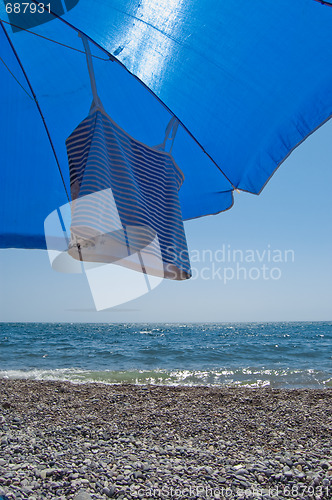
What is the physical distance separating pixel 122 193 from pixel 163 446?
3123 mm

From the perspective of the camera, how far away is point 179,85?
5.22 ft

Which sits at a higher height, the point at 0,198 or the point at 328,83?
the point at 328,83

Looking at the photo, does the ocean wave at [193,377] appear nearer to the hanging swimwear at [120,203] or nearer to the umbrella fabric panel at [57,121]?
the umbrella fabric panel at [57,121]

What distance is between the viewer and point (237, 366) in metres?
12.0

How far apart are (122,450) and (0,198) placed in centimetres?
264

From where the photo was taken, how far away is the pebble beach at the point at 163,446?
2.66m

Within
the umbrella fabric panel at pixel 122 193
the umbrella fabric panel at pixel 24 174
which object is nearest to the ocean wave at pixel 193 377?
the umbrella fabric panel at pixel 24 174

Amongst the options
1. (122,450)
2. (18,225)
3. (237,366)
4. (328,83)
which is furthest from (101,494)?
(237,366)

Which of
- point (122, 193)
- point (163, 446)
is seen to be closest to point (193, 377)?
point (163, 446)

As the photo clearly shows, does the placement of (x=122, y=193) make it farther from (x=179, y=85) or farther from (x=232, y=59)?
(x=232, y=59)

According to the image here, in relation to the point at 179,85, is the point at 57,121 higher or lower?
higher

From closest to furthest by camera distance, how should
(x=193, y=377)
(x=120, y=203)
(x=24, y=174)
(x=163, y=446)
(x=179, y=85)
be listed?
(x=120, y=203)
(x=179, y=85)
(x=24, y=174)
(x=163, y=446)
(x=193, y=377)

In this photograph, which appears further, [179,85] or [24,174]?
[24,174]

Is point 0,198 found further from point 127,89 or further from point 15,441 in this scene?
point 15,441
